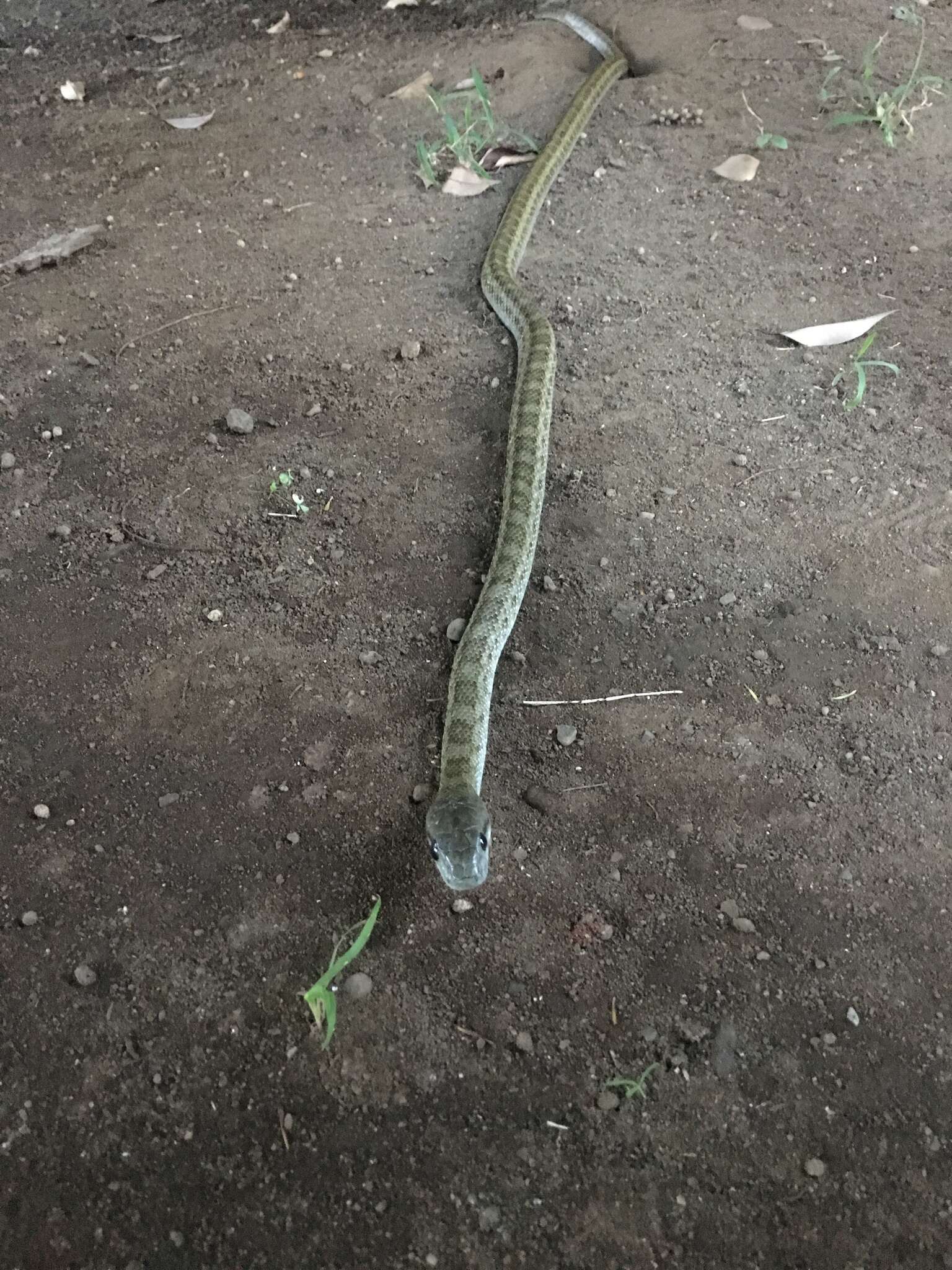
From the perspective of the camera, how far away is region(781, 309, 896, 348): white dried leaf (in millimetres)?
5305

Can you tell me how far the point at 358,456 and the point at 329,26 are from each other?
6.45 metres

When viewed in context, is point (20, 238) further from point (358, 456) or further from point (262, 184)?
point (358, 456)

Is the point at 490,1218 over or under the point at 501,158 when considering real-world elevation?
under

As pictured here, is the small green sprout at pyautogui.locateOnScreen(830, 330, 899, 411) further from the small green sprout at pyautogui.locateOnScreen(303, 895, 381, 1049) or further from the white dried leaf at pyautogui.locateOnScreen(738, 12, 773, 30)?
the white dried leaf at pyautogui.locateOnScreen(738, 12, 773, 30)

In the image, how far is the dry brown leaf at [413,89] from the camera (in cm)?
780

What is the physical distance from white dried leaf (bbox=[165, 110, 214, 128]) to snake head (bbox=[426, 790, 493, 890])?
267 inches

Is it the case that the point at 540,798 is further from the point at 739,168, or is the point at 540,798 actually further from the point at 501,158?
the point at 501,158

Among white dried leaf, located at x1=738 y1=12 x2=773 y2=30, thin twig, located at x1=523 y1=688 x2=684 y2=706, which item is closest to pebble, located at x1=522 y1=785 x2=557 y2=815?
thin twig, located at x1=523 y1=688 x2=684 y2=706

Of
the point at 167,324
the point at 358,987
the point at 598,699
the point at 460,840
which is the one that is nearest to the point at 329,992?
the point at 358,987

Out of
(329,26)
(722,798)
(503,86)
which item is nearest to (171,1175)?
(722,798)

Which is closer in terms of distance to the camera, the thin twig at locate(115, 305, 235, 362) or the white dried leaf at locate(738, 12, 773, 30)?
the thin twig at locate(115, 305, 235, 362)

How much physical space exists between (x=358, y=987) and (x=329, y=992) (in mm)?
256

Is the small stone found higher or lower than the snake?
lower

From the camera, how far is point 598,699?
3795mm
